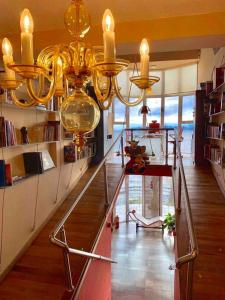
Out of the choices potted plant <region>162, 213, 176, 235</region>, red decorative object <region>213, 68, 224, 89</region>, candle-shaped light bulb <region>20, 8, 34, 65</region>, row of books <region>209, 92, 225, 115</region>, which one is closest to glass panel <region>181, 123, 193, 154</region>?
potted plant <region>162, 213, 176, 235</region>

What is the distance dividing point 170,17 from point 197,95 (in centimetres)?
360

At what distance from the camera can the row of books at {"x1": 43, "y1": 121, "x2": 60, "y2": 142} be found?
402 cm

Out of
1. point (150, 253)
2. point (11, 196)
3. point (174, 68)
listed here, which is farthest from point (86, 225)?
point (174, 68)

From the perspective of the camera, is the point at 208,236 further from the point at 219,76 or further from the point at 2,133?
the point at 2,133

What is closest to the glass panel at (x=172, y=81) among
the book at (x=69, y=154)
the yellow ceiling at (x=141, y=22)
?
the book at (x=69, y=154)

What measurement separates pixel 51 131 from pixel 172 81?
6.47m

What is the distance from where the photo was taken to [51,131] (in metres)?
4.15

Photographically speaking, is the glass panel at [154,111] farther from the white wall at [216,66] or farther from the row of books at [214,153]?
the row of books at [214,153]

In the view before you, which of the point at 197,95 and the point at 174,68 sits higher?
the point at 174,68

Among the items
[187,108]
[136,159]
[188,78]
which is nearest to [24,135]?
[136,159]

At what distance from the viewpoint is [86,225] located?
393cm

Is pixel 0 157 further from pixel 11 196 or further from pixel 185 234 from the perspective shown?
pixel 185 234

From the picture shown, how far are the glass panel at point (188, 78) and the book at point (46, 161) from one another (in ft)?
20.7

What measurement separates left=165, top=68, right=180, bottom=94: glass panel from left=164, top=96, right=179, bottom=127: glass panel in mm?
293
